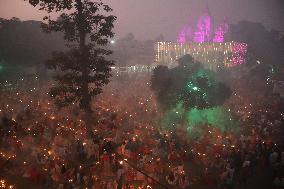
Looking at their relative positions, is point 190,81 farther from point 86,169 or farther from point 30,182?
point 30,182

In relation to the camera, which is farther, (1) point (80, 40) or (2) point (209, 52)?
(2) point (209, 52)

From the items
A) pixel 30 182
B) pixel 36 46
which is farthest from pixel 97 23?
pixel 36 46

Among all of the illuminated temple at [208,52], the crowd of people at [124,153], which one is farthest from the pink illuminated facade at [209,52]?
the crowd of people at [124,153]

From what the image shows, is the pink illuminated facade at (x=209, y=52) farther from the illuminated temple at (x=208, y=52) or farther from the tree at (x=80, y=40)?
the tree at (x=80, y=40)

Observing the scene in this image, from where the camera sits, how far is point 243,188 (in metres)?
16.3

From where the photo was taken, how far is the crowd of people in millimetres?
16094

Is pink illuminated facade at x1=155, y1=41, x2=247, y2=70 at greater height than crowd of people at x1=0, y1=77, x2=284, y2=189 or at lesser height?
greater

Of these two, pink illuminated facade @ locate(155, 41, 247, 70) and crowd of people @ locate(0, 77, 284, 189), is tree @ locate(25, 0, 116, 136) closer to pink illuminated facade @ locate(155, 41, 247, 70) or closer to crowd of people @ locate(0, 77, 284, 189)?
crowd of people @ locate(0, 77, 284, 189)

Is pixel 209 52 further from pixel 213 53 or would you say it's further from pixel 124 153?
pixel 124 153

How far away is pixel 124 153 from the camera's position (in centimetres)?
1905

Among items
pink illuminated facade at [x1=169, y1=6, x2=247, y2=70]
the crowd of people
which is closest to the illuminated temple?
pink illuminated facade at [x1=169, y1=6, x2=247, y2=70]

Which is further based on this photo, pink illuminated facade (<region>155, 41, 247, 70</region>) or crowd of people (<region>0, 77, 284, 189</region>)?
pink illuminated facade (<region>155, 41, 247, 70</region>)

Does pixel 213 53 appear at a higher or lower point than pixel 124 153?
higher

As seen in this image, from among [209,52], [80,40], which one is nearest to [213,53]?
[209,52]
